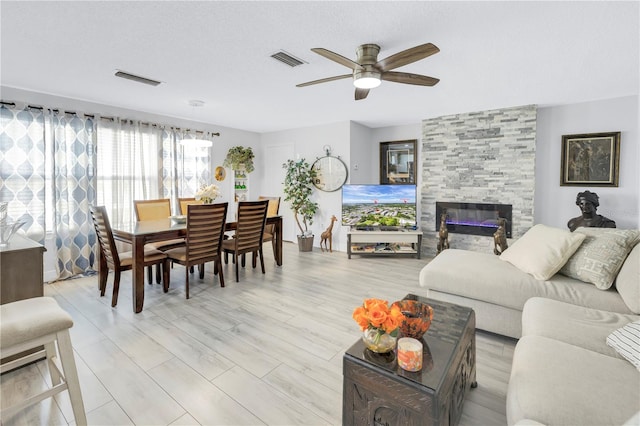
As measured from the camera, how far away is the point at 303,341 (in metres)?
2.40

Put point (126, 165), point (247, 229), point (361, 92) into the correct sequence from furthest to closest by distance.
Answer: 1. point (126, 165)
2. point (247, 229)
3. point (361, 92)

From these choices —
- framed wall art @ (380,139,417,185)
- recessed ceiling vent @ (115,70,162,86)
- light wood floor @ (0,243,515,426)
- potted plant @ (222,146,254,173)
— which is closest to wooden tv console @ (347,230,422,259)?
framed wall art @ (380,139,417,185)

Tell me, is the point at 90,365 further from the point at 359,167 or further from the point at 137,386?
the point at 359,167

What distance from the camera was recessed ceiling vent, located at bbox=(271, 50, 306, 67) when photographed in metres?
2.63

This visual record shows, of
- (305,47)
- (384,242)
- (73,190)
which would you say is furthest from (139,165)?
(384,242)

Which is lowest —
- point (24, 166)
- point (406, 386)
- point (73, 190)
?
point (406, 386)

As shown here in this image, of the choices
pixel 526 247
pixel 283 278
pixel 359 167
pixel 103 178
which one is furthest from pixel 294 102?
pixel 526 247

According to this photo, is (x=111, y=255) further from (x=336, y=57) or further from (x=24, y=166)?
(x=336, y=57)

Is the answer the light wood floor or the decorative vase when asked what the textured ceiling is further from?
the light wood floor

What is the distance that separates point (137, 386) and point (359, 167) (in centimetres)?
475

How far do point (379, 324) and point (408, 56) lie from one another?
1.88 metres

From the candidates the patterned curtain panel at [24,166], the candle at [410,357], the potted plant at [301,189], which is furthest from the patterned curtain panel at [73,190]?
the candle at [410,357]

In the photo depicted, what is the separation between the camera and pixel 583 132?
4219 millimetres

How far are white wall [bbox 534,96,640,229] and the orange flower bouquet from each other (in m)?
4.42
